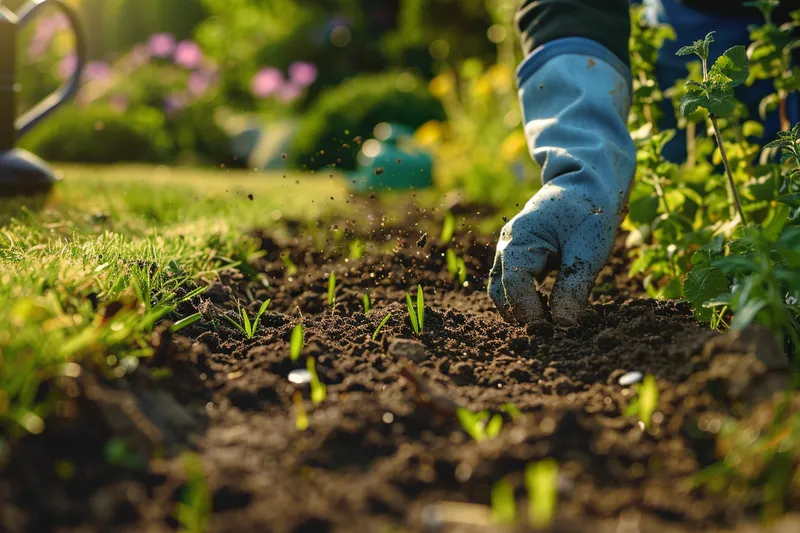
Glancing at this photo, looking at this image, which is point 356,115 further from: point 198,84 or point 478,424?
point 478,424

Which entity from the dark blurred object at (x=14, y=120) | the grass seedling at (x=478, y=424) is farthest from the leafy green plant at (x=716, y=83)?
the dark blurred object at (x=14, y=120)

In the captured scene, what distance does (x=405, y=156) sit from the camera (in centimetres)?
510

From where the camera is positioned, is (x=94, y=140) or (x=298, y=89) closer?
(x=94, y=140)

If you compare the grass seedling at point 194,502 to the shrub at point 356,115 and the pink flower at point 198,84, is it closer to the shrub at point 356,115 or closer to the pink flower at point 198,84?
the shrub at point 356,115

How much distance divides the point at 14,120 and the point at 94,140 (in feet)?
12.1

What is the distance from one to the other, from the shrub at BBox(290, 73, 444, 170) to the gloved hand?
15.8 ft

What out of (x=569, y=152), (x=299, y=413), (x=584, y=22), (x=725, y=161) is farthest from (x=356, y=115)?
(x=299, y=413)

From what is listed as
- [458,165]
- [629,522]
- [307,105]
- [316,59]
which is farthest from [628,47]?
[316,59]

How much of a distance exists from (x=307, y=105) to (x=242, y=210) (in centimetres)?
685

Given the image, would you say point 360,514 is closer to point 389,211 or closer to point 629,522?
point 629,522

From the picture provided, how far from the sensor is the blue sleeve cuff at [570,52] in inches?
89.5

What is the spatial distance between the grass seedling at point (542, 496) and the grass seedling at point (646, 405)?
27cm

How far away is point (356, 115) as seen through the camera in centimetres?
739

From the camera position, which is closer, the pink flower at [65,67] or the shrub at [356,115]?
the shrub at [356,115]
